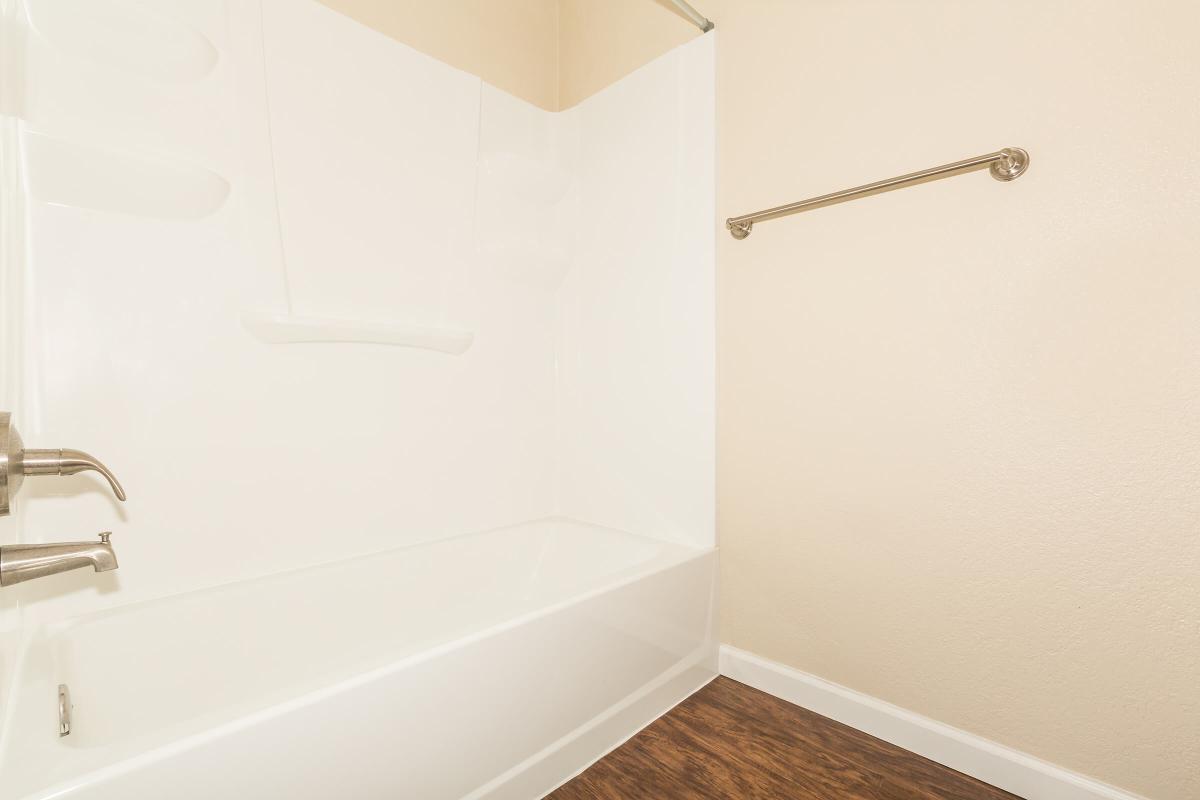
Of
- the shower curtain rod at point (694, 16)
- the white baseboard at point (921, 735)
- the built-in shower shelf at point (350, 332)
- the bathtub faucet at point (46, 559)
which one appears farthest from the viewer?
the shower curtain rod at point (694, 16)

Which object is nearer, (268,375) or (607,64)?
(268,375)

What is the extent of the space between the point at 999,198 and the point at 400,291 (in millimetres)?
1522

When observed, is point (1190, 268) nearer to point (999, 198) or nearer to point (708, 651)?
point (999, 198)

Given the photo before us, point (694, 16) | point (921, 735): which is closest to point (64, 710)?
point (921, 735)

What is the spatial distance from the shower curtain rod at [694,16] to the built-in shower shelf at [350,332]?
3.72 ft

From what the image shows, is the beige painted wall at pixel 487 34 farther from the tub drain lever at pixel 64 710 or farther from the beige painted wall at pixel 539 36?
the tub drain lever at pixel 64 710

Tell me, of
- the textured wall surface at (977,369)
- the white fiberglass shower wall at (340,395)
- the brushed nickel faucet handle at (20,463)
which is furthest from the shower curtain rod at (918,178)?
the brushed nickel faucet handle at (20,463)

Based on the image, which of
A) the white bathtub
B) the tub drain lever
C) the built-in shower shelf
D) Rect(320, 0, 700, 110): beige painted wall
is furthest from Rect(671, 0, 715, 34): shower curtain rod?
the tub drain lever

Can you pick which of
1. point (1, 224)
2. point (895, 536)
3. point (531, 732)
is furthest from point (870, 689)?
point (1, 224)

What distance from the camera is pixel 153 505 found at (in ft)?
3.97

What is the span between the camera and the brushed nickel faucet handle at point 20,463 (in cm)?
71

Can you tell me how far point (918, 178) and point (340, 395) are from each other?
1.53 metres

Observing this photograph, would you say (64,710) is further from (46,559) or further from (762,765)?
(762,765)

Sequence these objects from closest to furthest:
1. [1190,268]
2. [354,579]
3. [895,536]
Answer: [1190,268] < [895,536] < [354,579]
